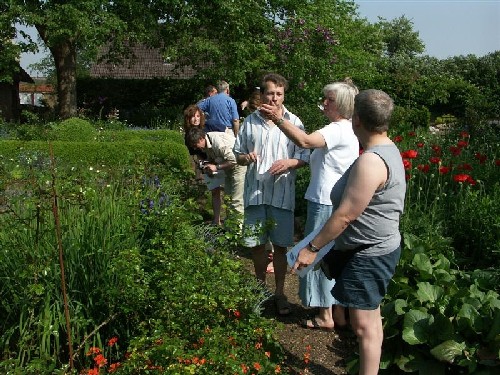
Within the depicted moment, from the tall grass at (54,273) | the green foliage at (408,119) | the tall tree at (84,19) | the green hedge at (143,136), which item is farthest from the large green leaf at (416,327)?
the tall tree at (84,19)

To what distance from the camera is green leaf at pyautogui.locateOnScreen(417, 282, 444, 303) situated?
3.43 metres

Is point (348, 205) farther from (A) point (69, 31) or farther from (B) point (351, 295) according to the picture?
(A) point (69, 31)

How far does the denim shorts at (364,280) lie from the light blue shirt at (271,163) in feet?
3.79

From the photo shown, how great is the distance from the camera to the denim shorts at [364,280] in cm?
276

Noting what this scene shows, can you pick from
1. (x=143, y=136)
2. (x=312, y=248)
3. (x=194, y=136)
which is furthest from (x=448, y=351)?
(x=143, y=136)

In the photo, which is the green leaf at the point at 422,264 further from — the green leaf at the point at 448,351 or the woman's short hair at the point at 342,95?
the woman's short hair at the point at 342,95

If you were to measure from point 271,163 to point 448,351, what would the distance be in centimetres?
152

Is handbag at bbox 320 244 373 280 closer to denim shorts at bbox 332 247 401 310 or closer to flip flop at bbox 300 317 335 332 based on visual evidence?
denim shorts at bbox 332 247 401 310

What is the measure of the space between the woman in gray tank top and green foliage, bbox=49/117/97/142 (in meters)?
9.43

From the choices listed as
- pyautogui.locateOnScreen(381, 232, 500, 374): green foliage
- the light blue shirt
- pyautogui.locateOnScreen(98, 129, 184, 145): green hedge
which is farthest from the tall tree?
pyautogui.locateOnScreen(381, 232, 500, 374): green foliage

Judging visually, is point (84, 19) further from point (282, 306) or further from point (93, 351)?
point (93, 351)

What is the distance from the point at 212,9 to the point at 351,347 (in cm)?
1391

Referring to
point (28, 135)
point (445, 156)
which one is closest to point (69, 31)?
point (28, 135)

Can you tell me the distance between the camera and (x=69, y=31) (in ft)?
45.9
